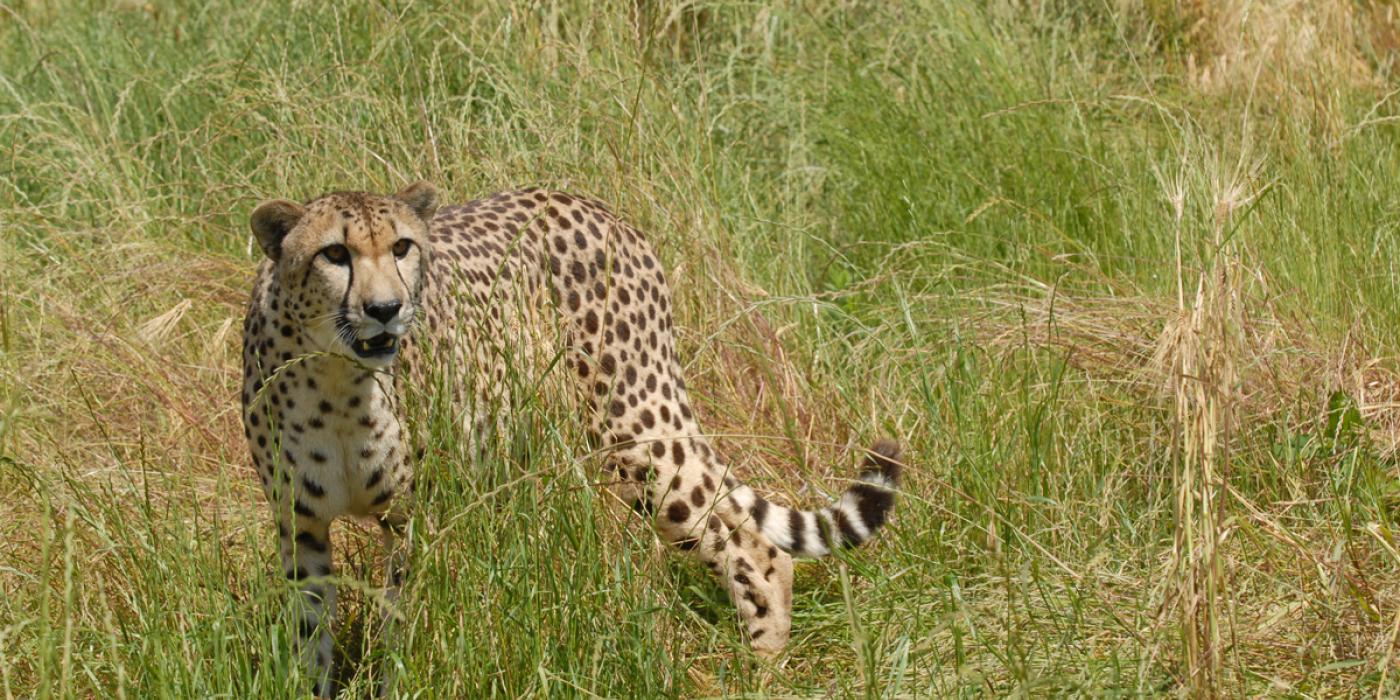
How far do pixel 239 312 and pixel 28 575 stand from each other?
4.96 ft

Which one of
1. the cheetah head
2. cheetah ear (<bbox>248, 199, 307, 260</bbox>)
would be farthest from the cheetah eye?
cheetah ear (<bbox>248, 199, 307, 260</bbox>)

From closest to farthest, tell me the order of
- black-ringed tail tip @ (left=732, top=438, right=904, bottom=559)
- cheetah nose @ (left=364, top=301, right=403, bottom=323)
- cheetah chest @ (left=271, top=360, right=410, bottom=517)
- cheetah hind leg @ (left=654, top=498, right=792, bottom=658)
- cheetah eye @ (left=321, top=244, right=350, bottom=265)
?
cheetah nose @ (left=364, top=301, right=403, bottom=323) < cheetah eye @ (left=321, top=244, right=350, bottom=265) < cheetah chest @ (left=271, top=360, right=410, bottom=517) < black-ringed tail tip @ (left=732, top=438, right=904, bottom=559) < cheetah hind leg @ (left=654, top=498, right=792, bottom=658)

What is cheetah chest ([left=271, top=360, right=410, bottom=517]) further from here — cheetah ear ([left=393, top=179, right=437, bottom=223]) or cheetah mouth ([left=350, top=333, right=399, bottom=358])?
cheetah ear ([left=393, top=179, right=437, bottom=223])

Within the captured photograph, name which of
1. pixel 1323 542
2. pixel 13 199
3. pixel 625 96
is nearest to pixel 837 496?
pixel 1323 542

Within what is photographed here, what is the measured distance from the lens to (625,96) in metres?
4.33

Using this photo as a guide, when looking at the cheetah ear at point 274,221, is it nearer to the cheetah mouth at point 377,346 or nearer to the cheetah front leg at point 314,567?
the cheetah mouth at point 377,346

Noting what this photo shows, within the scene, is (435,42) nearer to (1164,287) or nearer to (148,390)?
(148,390)

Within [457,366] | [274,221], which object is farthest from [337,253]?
[457,366]

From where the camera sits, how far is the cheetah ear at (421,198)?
9.61 ft

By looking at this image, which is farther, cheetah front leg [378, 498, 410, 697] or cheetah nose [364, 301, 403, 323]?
cheetah nose [364, 301, 403, 323]

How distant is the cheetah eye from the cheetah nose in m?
0.14

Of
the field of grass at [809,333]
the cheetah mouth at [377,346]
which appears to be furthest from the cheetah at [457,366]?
the field of grass at [809,333]

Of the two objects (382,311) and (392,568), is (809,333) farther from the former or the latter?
(382,311)

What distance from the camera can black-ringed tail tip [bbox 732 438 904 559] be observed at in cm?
309
